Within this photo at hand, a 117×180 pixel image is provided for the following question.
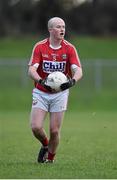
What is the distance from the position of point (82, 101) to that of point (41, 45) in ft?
73.4

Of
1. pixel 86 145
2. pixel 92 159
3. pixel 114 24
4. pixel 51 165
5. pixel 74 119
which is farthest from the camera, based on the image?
pixel 114 24

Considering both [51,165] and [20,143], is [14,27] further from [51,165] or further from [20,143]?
[51,165]

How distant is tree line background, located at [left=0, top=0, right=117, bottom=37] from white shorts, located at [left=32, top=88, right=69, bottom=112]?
4184cm

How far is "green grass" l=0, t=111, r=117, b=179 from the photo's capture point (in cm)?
1143

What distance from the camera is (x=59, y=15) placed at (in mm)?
55219

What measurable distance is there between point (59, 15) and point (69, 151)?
4007 cm

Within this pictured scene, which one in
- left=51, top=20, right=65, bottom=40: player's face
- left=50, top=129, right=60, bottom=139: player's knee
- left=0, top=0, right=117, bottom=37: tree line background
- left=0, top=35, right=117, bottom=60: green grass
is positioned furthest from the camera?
left=0, top=0, right=117, bottom=37: tree line background

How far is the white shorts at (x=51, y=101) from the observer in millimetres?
12617

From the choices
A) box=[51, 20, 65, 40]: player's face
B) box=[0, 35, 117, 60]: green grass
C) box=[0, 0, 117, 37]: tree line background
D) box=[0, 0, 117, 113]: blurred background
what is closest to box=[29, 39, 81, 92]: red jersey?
box=[51, 20, 65, 40]: player's face

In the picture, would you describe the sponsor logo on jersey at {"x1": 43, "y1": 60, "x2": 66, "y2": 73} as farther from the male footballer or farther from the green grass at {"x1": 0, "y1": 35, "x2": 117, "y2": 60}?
the green grass at {"x1": 0, "y1": 35, "x2": 117, "y2": 60}

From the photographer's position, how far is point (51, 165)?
41.0 feet

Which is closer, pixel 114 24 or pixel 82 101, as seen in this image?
pixel 82 101

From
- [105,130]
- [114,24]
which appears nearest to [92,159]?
[105,130]

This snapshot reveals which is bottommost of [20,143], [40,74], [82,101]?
[82,101]
